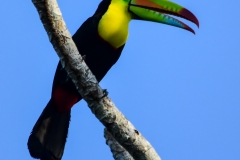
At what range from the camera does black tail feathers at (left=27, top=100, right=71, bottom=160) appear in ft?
16.7

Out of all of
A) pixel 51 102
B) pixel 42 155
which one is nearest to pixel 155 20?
pixel 51 102

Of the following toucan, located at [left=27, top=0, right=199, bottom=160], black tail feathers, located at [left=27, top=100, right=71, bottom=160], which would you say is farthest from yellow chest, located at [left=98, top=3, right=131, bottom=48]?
black tail feathers, located at [left=27, top=100, right=71, bottom=160]

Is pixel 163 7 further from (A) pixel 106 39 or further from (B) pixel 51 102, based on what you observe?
(B) pixel 51 102

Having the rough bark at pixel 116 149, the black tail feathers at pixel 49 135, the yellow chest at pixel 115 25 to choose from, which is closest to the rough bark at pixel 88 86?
the rough bark at pixel 116 149

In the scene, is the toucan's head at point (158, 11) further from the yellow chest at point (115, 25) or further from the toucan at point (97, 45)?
the yellow chest at point (115, 25)

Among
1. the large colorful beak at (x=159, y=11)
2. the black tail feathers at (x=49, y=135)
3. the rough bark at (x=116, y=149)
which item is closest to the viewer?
the rough bark at (x=116, y=149)

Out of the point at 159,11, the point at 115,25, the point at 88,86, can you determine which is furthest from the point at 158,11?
the point at 88,86

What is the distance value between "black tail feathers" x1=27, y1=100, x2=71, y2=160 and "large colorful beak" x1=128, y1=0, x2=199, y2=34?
1348 mm

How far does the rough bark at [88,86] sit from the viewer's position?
12.6 ft

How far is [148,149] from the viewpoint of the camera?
428 cm

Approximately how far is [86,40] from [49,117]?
937 mm

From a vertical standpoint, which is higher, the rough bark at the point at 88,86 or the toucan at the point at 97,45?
the toucan at the point at 97,45

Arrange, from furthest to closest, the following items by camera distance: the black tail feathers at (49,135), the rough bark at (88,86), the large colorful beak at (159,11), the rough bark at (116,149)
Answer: the large colorful beak at (159,11) → the black tail feathers at (49,135) → the rough bark at (116,149) → the rough bark at (88,86)

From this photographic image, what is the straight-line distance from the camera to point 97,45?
5.43 meters
